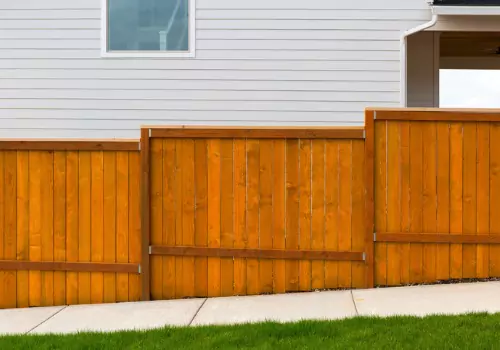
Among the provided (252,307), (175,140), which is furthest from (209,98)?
(252,307)

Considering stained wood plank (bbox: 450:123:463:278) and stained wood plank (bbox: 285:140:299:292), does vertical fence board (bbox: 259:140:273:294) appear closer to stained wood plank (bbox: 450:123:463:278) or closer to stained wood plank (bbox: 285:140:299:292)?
stained wood plank (bbox: 285:140:299:292)

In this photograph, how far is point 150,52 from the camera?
923 cm

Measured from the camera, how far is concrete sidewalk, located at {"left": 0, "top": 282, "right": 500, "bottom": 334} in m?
5.46

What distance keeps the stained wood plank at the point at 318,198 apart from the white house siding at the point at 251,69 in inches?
112

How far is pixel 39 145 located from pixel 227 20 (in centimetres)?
378

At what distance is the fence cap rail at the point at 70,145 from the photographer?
6559mm

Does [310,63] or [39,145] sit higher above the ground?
[310,63]

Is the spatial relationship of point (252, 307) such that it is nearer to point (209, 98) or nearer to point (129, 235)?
point (129, 235)

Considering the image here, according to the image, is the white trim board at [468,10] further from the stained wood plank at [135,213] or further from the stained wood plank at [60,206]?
the stained wood plank at [60,206]

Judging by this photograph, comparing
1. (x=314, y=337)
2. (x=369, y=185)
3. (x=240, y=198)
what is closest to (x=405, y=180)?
(x=369, y=185)

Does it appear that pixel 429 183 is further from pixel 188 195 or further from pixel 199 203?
pixel 188 195

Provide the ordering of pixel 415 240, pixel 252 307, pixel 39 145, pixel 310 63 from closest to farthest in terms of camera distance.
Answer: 1. pixel 252 307
2. pixel 415 240
3. pixel 39 145
4. pixel 310 63

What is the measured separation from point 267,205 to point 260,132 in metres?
0.78

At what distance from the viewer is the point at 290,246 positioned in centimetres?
638
